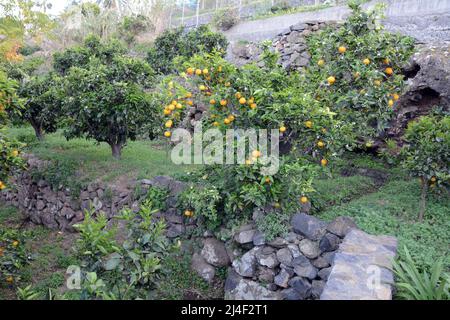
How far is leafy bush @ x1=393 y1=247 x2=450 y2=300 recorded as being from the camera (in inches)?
153

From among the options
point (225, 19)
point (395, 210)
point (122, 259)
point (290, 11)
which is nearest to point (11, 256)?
point (122, 259)

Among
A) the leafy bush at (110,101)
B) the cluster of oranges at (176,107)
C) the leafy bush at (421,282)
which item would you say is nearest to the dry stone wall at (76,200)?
the leafy bush at (110,101)

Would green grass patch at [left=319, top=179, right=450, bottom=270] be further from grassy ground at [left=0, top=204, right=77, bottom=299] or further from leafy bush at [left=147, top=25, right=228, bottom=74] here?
leafy bush at [left=147, top=25, right=228, bottom=74]

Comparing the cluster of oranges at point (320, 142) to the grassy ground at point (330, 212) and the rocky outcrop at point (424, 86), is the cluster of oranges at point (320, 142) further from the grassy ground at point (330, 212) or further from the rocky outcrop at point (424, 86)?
the rocky outcrop at point (424, 86)

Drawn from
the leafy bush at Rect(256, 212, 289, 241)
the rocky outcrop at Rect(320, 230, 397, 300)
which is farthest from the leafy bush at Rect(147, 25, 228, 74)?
the rocky outcrop at Rect(320, 230, 397, 300)

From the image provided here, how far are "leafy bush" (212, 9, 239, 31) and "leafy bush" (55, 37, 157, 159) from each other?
978 centimetres

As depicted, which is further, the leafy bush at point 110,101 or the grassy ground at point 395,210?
the leafy bush at point 110,101

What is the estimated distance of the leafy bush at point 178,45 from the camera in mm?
12516

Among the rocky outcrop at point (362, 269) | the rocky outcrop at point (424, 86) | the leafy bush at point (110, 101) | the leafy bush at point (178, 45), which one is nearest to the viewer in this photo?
the rocky outcrop at point (362, 269)

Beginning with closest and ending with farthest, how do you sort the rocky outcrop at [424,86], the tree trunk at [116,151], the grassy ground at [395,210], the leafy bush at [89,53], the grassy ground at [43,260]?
1. the grassy ground at [395,210]
2. the grassy ground at [43,260]
3. the rocky outcrop at [424,86]
4. the tree trunk at [116,151]
5. the leafy bush at [89,53]

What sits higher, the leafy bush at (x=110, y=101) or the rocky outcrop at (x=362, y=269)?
the leafy bush at (x=110, y=101)

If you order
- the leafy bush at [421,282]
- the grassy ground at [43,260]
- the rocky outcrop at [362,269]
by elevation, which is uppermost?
the rocky outcrop at [362,269]

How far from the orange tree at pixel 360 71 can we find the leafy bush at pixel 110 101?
337 cm

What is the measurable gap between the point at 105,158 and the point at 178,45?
555cm
